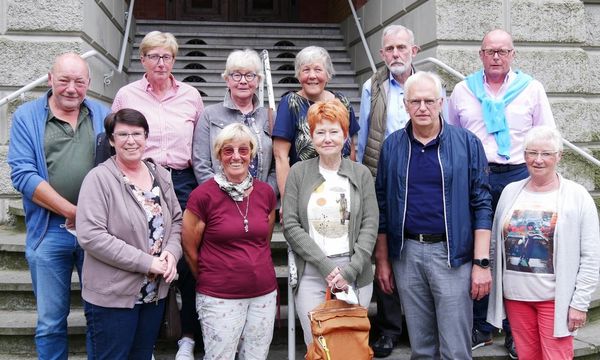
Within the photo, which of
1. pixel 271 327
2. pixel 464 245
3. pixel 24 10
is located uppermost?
pixel 24 10

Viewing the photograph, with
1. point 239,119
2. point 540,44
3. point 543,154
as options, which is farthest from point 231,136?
point 540,44

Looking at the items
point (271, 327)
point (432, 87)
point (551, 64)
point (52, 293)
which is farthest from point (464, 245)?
point (551, 64)

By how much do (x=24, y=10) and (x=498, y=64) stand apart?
4.39m

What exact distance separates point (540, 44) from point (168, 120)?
4.26 m

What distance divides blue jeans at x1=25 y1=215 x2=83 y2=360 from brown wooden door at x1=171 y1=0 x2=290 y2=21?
885 centimetres

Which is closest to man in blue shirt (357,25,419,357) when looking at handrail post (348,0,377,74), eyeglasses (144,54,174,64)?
eyeglasses (144,54,174,64)

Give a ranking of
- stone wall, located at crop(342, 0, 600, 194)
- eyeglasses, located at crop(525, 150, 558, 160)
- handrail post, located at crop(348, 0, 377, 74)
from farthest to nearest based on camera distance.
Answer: handrail post, located at crop(348, 0, 377, 74) → stone wall, located at crop(342, 0, 600, 194) → eyeglasses, located at crop(525, 150, 558, 160)

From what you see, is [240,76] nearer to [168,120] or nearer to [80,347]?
[168,120]

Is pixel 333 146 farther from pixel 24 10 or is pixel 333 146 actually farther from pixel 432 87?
pixel 24 10

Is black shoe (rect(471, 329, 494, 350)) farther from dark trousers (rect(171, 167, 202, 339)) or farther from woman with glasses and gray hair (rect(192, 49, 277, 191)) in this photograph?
dark trousers (rect(171, 167, 202, 339))

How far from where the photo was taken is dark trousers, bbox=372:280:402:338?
4.41 m

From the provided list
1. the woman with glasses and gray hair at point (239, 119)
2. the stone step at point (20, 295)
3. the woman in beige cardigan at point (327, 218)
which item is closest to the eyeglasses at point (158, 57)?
the woman with glasses and gray hair at point (239, 119)

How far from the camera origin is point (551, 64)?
648cm

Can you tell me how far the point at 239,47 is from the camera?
9.80 meters
